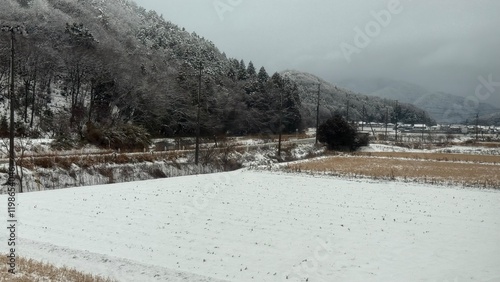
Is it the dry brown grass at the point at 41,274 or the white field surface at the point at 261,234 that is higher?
Result: the dry brown grass at the point at 41,274

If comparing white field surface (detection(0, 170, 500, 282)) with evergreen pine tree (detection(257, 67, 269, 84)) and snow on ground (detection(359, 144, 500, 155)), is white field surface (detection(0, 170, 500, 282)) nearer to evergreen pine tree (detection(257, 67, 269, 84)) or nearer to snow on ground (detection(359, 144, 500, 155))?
snow on ground (detection(359, 144, 500, 155))

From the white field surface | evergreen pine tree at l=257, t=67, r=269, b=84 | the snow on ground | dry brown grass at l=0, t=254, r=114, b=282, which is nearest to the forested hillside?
evergreen pine tree at l=257, t=67, r=269, b=84

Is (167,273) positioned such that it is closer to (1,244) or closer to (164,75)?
(1,244)

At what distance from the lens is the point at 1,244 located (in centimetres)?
1096

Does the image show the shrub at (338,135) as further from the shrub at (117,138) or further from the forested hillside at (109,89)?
the shrub at (117,138)

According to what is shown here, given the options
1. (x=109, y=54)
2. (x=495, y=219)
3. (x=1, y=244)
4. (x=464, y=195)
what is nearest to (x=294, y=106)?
(x=109, y=54)

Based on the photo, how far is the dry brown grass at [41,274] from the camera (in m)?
7.93

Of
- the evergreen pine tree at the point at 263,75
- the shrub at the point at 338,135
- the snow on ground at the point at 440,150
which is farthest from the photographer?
the evergreen pine tree at the point at 263,75

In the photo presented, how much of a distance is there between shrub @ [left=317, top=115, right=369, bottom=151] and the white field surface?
1441 inches

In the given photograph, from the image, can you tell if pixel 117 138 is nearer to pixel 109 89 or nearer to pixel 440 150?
pixel 109 89

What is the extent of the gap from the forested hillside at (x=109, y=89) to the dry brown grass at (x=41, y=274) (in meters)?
27.6

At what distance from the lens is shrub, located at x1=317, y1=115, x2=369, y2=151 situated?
2269 inches

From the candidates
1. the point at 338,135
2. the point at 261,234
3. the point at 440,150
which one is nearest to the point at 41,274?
the point at 261,234

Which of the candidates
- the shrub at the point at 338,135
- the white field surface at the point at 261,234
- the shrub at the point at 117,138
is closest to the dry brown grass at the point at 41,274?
the white field surface at the point at 261,234
